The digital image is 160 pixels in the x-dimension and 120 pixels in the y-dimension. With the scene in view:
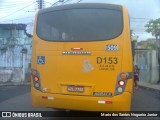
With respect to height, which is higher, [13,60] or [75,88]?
[13,60]

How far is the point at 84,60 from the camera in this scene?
7750 millimetres

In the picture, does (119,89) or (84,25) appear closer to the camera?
(119,89)

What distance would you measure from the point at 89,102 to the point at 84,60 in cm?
91

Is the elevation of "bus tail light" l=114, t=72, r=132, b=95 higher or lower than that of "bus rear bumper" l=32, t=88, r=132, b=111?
higher

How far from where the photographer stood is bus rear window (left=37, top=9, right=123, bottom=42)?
776 centimetres

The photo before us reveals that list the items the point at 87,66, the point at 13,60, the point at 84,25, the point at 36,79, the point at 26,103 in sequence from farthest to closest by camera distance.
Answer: the point at 13,60 < the point at 26,103 < the point at 36,79 < the point at 84,25 < the point at 87,66

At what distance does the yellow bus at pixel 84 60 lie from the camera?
24.9 ft

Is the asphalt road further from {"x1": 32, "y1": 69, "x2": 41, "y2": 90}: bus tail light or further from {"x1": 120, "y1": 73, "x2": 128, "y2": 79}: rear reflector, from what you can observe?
{"x1": 120, "y1": 73, "x2": 128, "y2": 79}: rear reflector

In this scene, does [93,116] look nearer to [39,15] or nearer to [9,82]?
[39,15]

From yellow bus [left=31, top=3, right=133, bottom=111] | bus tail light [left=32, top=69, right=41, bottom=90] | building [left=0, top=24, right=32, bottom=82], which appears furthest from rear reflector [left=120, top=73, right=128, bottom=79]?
building [left=0, top=24, right=32, bottom=82]

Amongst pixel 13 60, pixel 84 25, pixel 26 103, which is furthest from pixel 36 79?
pixel 13 60

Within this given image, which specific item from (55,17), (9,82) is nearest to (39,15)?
(55,17)

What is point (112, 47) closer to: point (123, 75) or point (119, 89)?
point (123, 75)

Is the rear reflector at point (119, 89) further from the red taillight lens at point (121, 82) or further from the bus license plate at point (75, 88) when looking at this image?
the bus license plate at point (75, 88)
